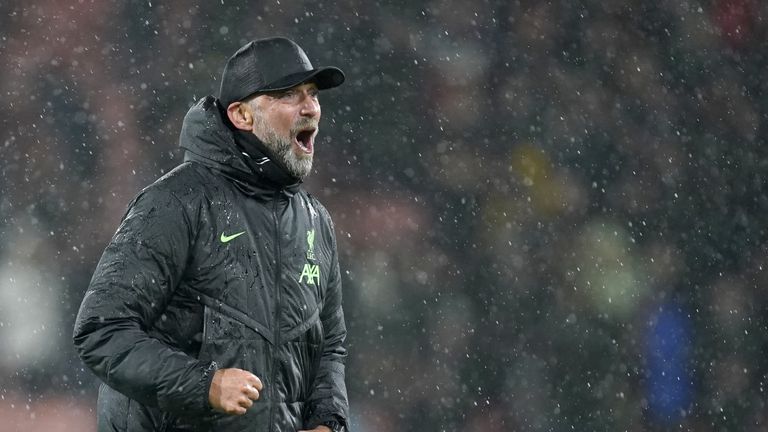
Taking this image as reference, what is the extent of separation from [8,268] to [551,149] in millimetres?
3281

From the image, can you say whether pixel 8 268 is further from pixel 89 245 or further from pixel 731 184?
pixel 731 184

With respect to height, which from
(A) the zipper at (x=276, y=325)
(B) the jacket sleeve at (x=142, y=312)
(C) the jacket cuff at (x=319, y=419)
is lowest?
(C) the jacket cuff at (x=319, y=419)

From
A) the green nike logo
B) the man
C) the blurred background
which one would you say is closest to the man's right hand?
the man

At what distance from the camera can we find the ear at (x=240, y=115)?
2119 mm

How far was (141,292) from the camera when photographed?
1.93 meters

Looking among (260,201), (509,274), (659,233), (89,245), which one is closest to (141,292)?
(260,201)

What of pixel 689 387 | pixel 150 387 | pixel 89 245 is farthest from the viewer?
pixel 689 387

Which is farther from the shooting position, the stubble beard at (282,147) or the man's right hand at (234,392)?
the stubble beard at (282,147)

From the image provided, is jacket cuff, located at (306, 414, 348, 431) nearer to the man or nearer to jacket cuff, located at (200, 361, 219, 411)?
the man

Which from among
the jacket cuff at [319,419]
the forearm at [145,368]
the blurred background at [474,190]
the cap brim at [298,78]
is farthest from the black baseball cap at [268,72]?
the blurred background at [474,190]

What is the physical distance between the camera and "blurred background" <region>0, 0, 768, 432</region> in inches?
253

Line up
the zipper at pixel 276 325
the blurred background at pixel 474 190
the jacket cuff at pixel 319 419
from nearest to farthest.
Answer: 1. the zipper at pixel 276 325
2. the jacket cuff at pixel 319 419
3. the blurred background at pixel 474 190

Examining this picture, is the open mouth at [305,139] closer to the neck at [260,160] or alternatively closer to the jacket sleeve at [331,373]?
the neck at [260,160]

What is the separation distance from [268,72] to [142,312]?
0.50m
